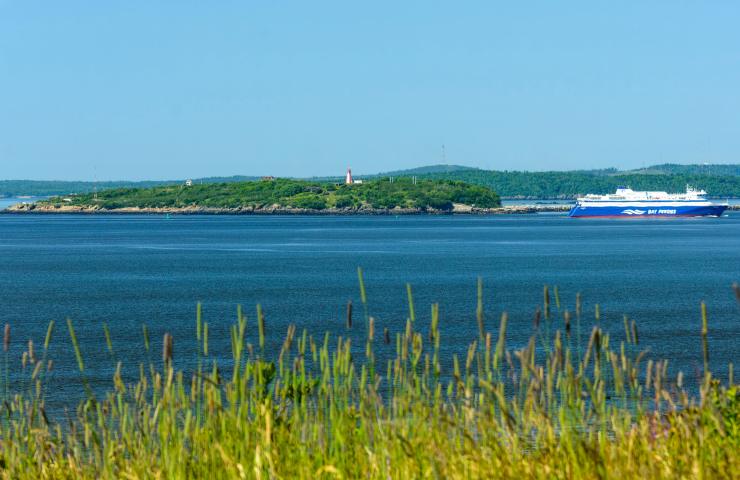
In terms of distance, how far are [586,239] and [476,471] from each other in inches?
4736

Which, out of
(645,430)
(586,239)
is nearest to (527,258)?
(586,239)

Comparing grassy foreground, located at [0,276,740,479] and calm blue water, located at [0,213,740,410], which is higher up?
grassy foreground, located at [0,276,740,479]

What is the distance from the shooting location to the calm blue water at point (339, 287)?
37.9 metres

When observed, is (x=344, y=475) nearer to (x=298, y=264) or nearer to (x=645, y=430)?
(x=645, y=430)

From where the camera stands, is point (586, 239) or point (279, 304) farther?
point (586, 239)

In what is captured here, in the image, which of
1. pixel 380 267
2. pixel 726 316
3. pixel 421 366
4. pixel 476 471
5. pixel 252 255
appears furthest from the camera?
pixel 252 255

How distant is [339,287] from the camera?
61.5m

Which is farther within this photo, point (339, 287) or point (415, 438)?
point (339, 287)

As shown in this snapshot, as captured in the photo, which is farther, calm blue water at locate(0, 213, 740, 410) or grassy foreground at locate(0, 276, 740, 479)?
calm blue water at locate(0, 213, 740, 410)

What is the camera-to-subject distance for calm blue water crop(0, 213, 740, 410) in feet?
124

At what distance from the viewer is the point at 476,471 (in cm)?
766

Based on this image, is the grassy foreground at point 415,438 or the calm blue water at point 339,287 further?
the calm blue water at point 339,287

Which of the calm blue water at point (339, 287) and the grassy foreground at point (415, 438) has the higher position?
the grassy foreground at point (415, 438)

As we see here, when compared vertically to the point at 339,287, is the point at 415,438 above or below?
above
